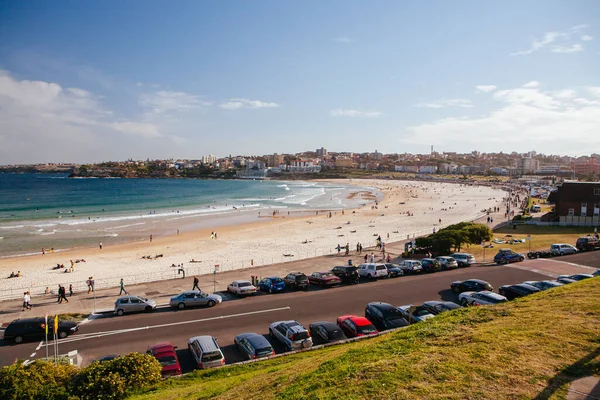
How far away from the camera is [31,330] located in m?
14.9

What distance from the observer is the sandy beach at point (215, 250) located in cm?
2802

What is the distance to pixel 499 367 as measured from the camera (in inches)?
283

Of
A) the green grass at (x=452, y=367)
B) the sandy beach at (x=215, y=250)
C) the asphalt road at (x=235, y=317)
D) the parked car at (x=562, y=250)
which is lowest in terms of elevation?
the sandy beach at (x=215, y=250)

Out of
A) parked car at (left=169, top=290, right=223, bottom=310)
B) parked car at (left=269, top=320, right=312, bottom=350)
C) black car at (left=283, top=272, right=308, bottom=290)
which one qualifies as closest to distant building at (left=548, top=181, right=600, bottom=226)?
black car at (left=283, top=272, right=308, bottom=290)

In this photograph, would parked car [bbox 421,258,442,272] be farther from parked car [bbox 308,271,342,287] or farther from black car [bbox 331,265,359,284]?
parked car [bbox 308,271,342,287]

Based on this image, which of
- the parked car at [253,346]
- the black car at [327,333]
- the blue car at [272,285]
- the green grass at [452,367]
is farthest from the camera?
the blue car at [272,285]

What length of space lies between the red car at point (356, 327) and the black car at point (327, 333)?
19.3 inches

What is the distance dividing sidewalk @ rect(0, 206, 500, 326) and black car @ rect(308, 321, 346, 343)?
9013 millimetres

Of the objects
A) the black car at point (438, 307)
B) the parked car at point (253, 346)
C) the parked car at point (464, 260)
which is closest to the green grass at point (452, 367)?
the parked car at point (253, 346)

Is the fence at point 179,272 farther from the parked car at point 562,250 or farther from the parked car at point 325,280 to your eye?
the parked car at point 562,250

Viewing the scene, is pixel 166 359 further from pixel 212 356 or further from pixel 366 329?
pixel 366 329

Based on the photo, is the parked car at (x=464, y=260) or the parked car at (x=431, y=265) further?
the parked car at (x=464, y=260)

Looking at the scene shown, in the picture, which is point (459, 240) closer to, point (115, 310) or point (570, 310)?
point (570, 310)

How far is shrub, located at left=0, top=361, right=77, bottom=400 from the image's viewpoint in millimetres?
8125
